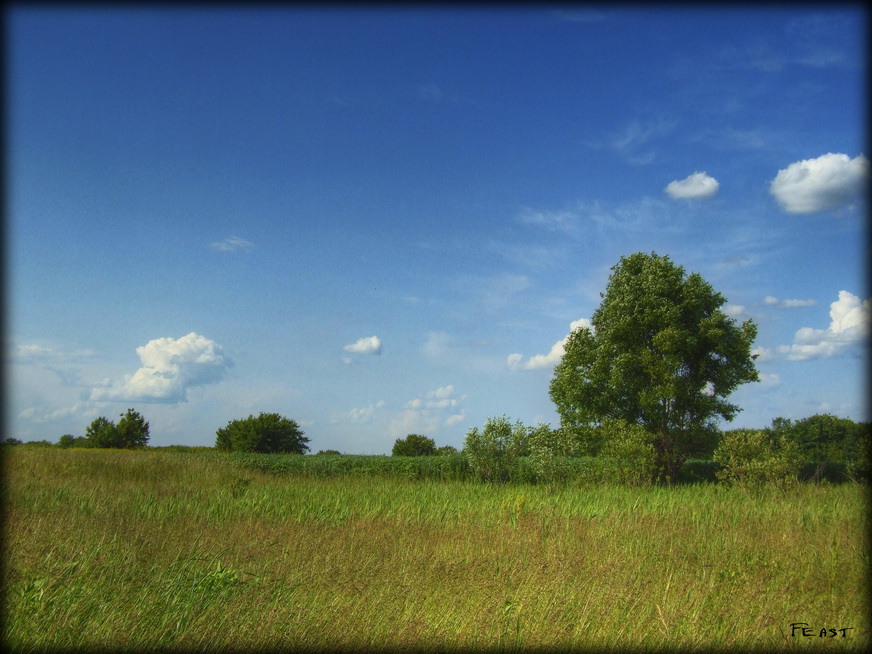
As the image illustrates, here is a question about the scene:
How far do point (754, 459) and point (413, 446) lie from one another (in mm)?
18766

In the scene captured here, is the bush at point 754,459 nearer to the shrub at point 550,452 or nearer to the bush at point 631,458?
the bush at point 631,458

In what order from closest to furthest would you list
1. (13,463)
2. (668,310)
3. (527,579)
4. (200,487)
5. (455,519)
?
1. (527,579)
2. (455,519)
3. (200,487)
4. (13,463)
5. (668,310)

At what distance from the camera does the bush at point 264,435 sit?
30.9 metres

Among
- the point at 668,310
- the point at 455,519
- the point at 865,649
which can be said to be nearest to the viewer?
the point at 865,649

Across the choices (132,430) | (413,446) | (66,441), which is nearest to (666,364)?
(413,446)

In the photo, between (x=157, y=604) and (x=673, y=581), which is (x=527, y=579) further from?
Result: (x=157, y=604)

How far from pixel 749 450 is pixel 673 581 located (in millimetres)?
12210

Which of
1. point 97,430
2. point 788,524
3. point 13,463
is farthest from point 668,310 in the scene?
point 97,430

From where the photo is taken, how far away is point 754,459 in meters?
16.3

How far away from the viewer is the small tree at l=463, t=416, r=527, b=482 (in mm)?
19406

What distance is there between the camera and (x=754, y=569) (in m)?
7.29

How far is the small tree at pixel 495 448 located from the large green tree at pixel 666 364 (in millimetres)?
5134

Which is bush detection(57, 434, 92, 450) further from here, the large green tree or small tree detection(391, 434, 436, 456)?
the large green tree

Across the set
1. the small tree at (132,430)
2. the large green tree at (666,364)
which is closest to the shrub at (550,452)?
the large green tree at (666,364)
